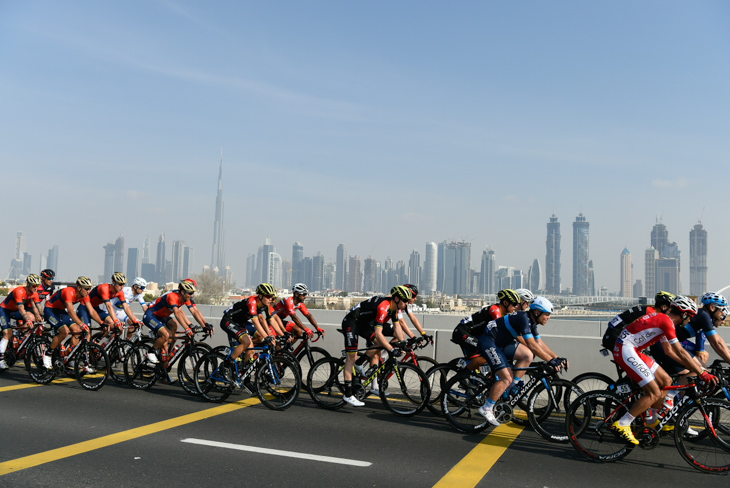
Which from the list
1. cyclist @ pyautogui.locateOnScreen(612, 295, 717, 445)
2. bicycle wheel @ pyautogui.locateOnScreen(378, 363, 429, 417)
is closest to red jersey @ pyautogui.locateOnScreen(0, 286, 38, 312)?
bicycle wheel @ pyautogui.locateOnScreen(378, 363, 429, 417)

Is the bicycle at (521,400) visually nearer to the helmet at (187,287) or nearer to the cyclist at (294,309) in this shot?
the cyclist at (294,309)

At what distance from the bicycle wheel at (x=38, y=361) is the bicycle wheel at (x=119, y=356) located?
1100mm

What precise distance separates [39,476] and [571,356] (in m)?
8.16

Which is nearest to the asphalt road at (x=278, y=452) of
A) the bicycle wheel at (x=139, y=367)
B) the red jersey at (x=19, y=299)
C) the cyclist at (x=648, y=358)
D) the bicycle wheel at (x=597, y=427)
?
the bicycle wheel at (x=597, y=427)

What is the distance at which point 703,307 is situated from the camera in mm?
7453

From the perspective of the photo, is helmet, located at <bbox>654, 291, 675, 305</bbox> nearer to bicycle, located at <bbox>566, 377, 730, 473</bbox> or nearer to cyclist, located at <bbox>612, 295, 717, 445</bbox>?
cyclist, located at <bbox>612, 295, 717, 445</bbox>

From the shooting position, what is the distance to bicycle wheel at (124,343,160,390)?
10.5 meters

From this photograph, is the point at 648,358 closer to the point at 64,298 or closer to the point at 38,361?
the point at 64,298

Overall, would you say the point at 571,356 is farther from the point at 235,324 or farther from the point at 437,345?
the point at 235,324

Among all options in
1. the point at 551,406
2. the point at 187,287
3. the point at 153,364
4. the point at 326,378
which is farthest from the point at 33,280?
the point at 551,406

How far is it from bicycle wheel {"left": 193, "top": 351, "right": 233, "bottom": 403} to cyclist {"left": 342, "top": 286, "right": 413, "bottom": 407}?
1891 mm

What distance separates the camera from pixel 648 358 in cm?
660

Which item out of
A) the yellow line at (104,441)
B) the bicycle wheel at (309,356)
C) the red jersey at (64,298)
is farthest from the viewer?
the red jersey at (64,298)

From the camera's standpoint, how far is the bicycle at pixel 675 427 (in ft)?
20.3
